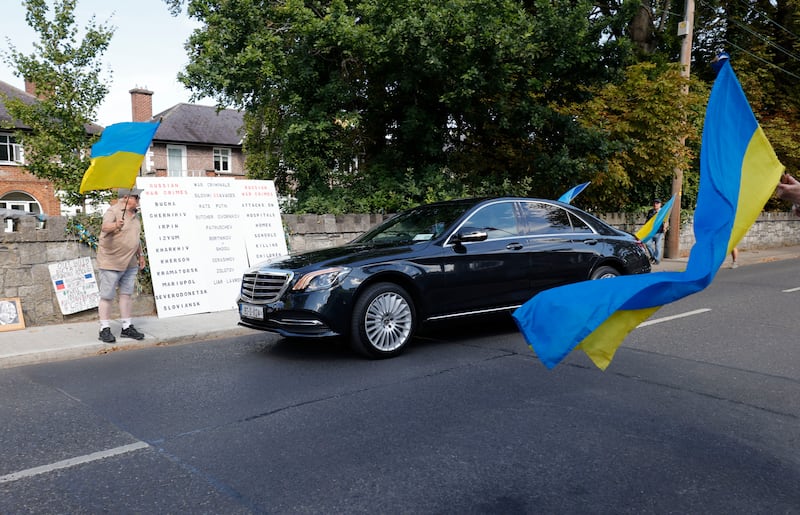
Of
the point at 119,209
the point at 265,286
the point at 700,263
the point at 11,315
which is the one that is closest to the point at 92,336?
the point at 11,315

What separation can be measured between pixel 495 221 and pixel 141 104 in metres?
38.5

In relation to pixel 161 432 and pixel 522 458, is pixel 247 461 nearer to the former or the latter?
pixel 161 432

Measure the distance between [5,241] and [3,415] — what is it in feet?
14.5

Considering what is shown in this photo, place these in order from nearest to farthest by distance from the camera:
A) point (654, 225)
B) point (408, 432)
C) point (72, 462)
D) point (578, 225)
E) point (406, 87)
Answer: point (72, 462) → point (408, 432) → point (654, 225) → point (578, 225) → point (406, 87)

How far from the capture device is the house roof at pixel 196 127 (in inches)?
1600

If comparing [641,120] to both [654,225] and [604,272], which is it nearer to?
[604,272]

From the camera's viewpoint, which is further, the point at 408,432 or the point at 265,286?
the point at 265,286

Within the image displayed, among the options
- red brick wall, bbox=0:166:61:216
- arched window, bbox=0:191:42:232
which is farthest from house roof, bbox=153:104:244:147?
arched window, bbox=0:191:42:232

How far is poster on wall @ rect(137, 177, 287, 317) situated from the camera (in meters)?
9.57

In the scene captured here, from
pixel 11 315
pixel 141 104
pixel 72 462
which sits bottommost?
pixel 72 462

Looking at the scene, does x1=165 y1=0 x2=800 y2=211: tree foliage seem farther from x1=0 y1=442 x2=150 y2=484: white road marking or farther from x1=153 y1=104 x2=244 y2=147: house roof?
x1=153 y1=104 x2=244 y2=147: house roof

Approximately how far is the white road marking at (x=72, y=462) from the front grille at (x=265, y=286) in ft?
8.35

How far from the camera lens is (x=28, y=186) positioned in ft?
108

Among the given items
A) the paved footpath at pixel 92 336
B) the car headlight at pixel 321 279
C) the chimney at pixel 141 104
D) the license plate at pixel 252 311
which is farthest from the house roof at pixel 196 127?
the car headlight at pixel 321 279
